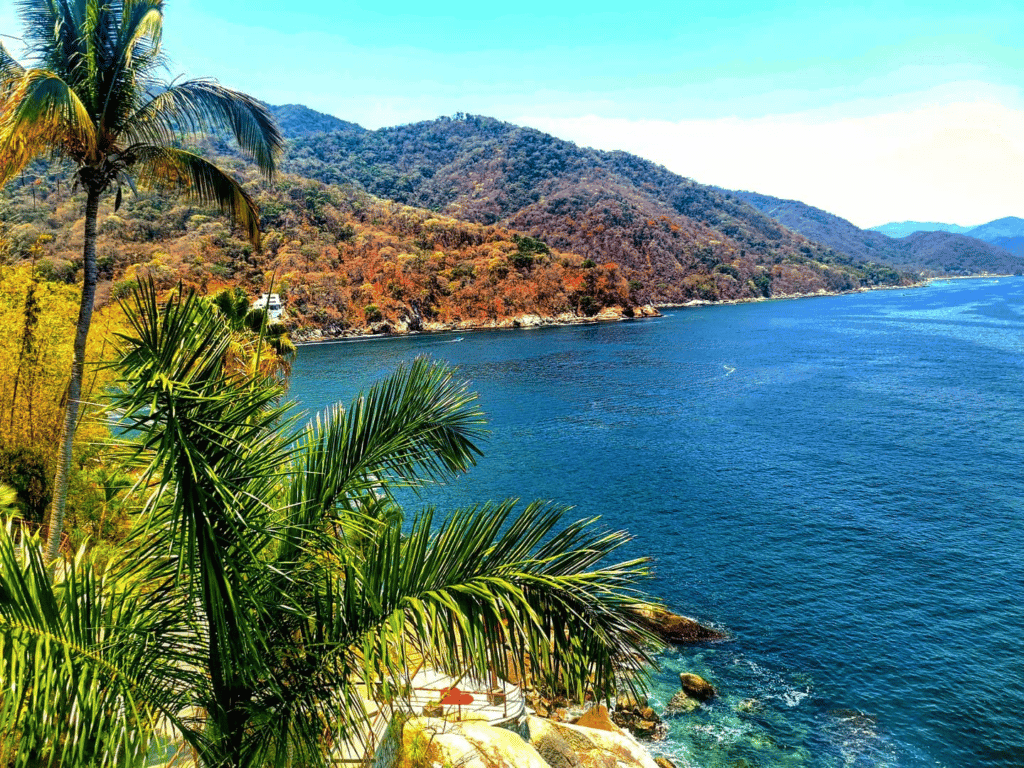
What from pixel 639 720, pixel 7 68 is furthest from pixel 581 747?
pixel 7 68

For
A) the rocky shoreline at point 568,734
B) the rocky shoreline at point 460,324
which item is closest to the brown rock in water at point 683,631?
the rocky shoreline at point 568,734

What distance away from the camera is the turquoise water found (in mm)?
19031

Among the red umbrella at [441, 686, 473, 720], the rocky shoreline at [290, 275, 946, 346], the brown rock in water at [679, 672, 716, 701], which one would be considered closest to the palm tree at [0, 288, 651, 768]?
the red umbrella at [441, 686, 473, 720]

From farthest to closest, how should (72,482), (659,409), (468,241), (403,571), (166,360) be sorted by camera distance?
1. (468,241)
2. (659,409)
3. (72,482)
4. (403,571)
5. (166,360)

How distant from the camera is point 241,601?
14.9 ft

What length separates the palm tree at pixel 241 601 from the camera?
12.9 ft

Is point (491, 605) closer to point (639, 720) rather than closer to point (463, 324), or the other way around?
point (639, 720)

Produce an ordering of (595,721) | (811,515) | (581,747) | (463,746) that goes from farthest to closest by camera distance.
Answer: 1. (811,515)
2. (595,721)
3. (581,747)
4. (463,746)

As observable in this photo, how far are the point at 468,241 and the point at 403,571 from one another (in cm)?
14843

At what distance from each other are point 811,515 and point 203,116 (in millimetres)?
32702

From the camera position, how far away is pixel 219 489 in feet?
13.1

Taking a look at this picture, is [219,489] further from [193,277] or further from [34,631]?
[193,277]

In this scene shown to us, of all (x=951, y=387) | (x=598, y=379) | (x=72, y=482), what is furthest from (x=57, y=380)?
(x=951, y=387)

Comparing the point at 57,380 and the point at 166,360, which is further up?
the point at 166,360
